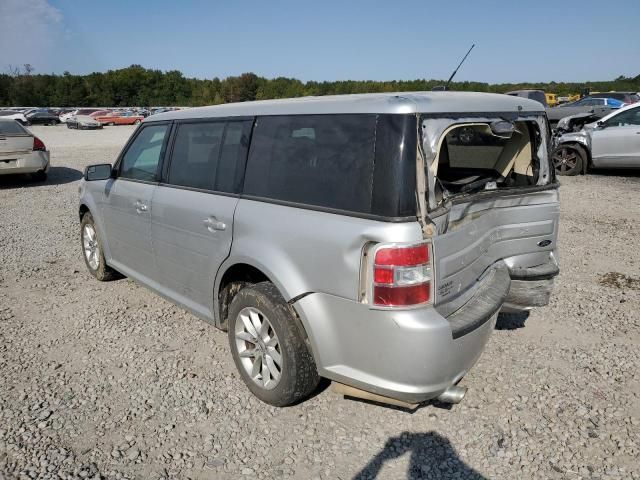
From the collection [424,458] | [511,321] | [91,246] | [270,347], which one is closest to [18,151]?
[91,246]

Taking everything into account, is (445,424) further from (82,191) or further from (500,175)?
(82,191)

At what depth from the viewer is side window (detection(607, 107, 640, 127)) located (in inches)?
422

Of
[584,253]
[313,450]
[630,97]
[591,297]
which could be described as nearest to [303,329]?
[313,450]

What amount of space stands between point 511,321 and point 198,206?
277cm

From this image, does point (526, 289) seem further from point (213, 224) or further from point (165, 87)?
point (165, 87)

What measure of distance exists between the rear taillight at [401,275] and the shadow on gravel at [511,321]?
205 centimetres

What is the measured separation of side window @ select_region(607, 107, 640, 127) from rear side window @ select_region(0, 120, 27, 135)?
13.2 meters

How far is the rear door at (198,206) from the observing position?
126 inches

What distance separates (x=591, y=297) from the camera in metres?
4.70

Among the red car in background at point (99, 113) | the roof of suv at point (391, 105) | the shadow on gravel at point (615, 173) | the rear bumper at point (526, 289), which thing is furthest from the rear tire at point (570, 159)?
the red car in background at point (99, 113)

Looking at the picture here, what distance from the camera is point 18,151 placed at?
10.8 m

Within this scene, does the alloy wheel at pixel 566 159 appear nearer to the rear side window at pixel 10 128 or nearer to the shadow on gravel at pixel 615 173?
the shadow on gravel at pixel 615 173

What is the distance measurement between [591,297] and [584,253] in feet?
5.23

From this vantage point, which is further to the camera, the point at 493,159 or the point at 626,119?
the point at 626,119
